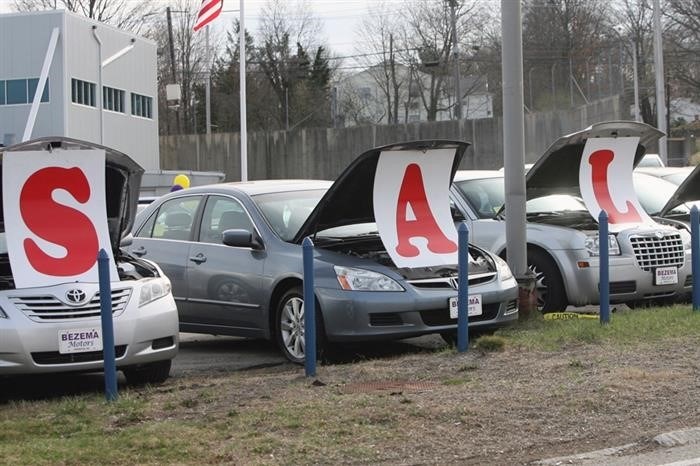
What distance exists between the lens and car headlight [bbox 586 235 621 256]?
36.1ft

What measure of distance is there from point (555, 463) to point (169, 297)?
389 centimetres

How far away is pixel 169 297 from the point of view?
27.8 ft

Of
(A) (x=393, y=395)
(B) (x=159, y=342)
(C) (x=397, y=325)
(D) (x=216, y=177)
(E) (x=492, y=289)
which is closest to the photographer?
(A) (x=393, y=395)

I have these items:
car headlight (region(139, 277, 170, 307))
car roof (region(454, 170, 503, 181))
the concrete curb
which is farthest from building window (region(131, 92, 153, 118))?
the concrete curb

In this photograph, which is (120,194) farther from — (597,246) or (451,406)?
(597,246)

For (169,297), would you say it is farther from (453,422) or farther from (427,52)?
(427,52)

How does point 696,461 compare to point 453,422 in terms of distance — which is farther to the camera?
point 453,422

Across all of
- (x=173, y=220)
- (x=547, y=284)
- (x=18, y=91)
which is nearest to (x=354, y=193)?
(x=173, y=220)

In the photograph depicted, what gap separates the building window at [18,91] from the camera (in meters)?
45.6

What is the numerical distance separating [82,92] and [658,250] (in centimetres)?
3931

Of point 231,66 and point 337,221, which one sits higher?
point 231,66

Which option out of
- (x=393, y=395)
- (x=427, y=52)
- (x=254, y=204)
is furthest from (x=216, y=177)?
(x=393, y=395)

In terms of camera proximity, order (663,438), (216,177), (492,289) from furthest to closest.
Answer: (216,177) < (492,289) < (663,438)

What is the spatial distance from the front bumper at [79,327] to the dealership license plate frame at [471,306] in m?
2.31
